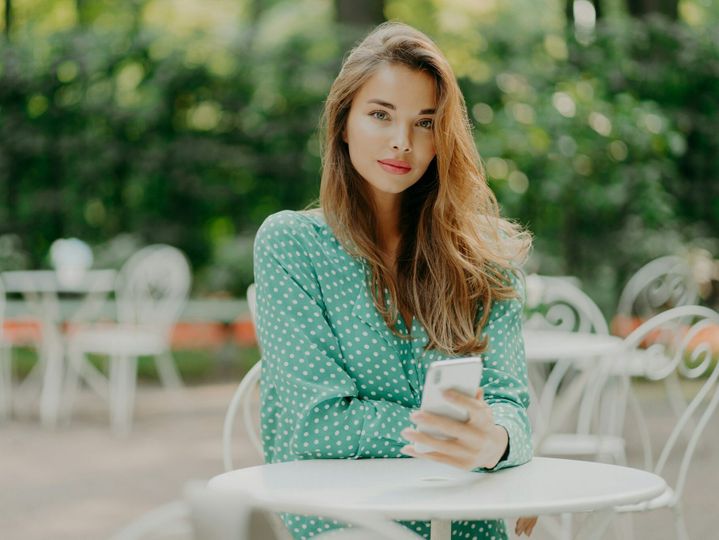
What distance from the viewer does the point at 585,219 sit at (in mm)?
8422

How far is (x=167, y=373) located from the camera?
8758 millimetres

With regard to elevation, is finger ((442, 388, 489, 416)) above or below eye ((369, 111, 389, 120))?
below

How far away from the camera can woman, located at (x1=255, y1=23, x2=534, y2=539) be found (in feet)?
6.14

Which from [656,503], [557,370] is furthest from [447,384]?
[557,370]

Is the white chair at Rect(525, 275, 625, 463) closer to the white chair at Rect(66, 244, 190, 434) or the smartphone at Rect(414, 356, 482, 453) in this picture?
the smartphone at Rect(414, 356, 482, 453)

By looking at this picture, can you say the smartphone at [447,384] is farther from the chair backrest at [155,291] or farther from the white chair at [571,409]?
the chair backrest at [155,291]

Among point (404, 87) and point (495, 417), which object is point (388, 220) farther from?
point (495, 417)

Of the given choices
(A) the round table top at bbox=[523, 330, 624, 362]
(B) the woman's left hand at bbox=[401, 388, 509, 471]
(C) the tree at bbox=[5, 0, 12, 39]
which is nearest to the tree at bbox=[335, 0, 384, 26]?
(A) the round table top at bbox=[523, 330, 624, 362]

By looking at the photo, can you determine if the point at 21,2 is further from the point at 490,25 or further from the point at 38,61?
the point at 490,25

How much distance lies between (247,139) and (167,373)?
204 cm

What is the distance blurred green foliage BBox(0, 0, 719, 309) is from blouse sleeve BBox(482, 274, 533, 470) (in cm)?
600

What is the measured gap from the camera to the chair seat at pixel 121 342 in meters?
6.75

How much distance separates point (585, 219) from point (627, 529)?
4.73m

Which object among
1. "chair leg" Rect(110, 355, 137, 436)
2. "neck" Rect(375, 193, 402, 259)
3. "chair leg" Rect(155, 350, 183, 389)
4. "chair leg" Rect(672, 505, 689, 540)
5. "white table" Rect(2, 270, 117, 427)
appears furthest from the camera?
"chair leg" Rect(155, 350, 183, 389)
